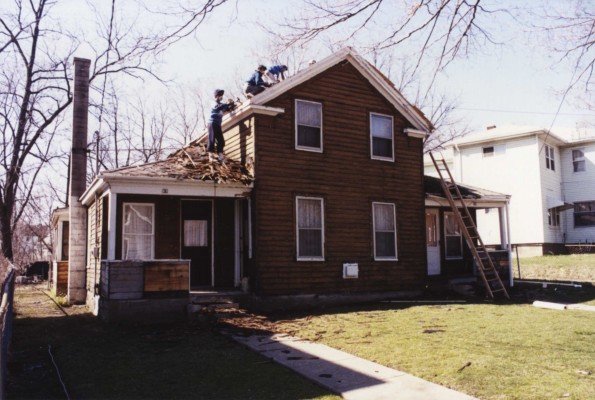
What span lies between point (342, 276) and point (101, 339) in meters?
7.16

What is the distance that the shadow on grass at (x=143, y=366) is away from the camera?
6.32 m

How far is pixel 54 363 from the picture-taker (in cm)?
802

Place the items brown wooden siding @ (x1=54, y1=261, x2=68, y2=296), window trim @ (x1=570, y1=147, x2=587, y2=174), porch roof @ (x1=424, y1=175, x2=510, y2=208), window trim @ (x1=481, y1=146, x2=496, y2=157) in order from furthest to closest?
window trim @ (x1=481, y1=146, x2=496, y2=157) → window trim @ (x1=570, y1=147, x2=587, y2=174) → brown wooden siding @ (x1=54, y1=261, x2=68, y2=296) → porch roof @ (x1=424, y1=175, x2=510, y2=208)

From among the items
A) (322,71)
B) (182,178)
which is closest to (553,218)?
(322,71)

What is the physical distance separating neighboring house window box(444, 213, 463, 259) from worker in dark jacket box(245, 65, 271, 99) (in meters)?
8.65

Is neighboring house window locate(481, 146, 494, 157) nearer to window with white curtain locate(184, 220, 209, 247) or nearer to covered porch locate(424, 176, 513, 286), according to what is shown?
covered porch locate(424, 176, 513, 286)

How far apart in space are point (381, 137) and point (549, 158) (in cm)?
1730

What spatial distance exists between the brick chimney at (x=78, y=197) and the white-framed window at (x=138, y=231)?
3446mm

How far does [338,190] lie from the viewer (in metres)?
15.4

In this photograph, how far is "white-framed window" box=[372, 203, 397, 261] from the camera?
1608cm

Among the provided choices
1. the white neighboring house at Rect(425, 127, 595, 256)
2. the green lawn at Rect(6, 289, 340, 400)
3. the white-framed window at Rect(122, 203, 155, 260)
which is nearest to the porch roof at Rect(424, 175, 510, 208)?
the white-framed window at Rect(122, 203, 155, 260)

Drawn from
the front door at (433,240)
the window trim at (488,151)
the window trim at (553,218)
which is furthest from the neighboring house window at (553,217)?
the front door at (433,240)

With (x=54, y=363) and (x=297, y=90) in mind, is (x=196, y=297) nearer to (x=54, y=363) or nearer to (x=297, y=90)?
(x=54, y=363)

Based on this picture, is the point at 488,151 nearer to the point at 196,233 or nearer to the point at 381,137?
the point at 381,137
